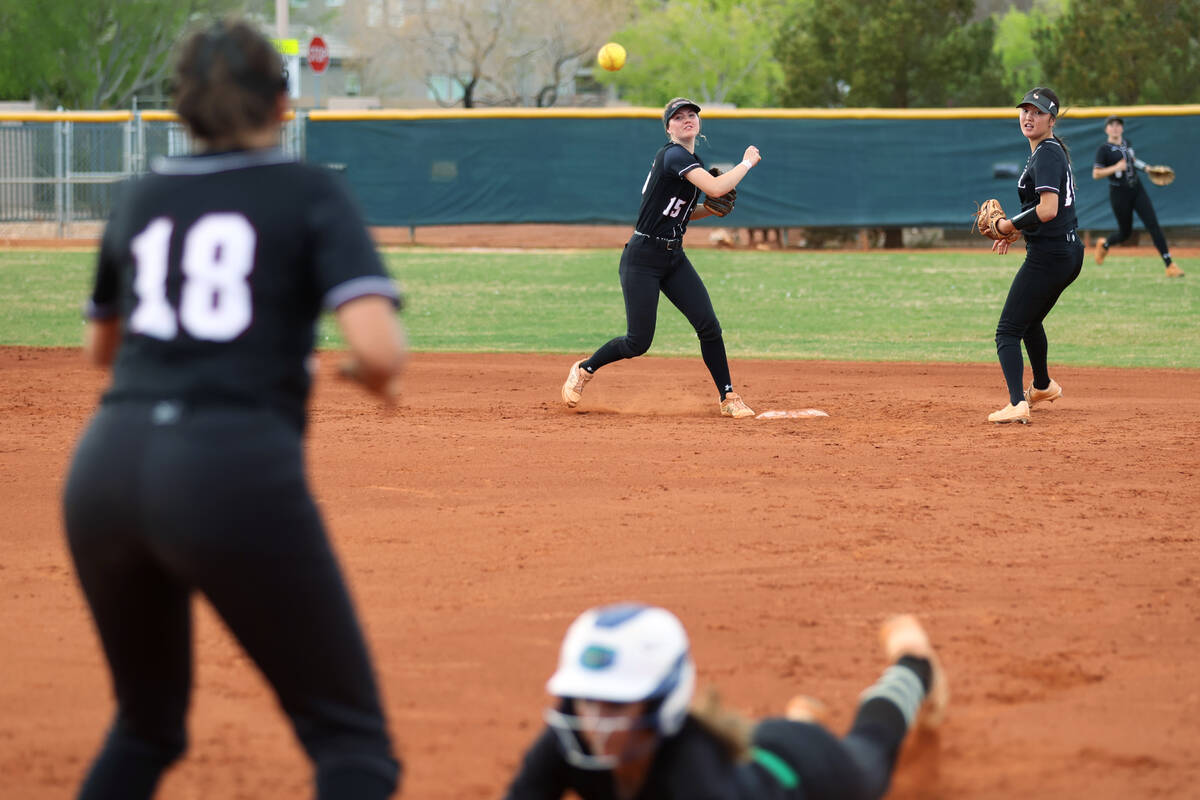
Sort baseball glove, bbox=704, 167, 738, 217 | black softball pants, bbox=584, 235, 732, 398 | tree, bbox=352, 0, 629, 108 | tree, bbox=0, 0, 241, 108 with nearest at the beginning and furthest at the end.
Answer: black softball pants, bbox=584, 235, 732, 398
baseball glove, bbox=704, 167, 738, 217
tree, bbox=0, 0, 241, 108
tree, bbox=352, 0, 629, 108

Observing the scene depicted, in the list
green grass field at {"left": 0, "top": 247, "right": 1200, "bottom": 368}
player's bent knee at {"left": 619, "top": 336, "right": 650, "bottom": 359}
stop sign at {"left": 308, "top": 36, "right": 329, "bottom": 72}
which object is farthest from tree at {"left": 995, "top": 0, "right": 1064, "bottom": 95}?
player's bent knee at {"left": 619, "top": 336, "right": 650, "bottom": 359}

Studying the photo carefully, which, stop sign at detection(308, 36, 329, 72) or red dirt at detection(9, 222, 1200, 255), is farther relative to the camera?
stop sign at detection(308, 36, 329, 72)

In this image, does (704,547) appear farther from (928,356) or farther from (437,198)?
(437,198)

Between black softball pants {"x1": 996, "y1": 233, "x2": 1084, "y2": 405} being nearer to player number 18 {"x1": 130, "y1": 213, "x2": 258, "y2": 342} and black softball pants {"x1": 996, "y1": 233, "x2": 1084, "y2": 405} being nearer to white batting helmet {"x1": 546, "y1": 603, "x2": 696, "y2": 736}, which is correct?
white batting helmet {"x1": 546, "y1": 603, "x2": 696, "y2": 736}

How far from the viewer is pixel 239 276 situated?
2.61 m

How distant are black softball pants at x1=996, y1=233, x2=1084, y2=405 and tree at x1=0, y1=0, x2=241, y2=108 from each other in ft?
125

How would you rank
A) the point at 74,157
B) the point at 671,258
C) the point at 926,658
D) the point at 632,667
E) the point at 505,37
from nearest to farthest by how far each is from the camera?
1. the point at 632,667
2. the point at 926,658
3. the point at 671,258
4. the point at 74,157
5. the point at 505,37

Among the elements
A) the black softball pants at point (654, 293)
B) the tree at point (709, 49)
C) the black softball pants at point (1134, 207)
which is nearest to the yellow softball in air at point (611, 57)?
the black softball pants at point (1134, 207)

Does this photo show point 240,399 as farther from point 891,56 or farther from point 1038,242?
point 891,56

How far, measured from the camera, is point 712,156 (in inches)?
1055

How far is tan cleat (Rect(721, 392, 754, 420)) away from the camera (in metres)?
9.55

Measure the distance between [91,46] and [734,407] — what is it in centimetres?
3896

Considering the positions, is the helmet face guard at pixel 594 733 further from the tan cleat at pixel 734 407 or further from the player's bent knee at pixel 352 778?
the tan cleat at pixel 734 407

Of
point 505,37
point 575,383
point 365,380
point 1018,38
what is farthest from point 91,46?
point 365,380
